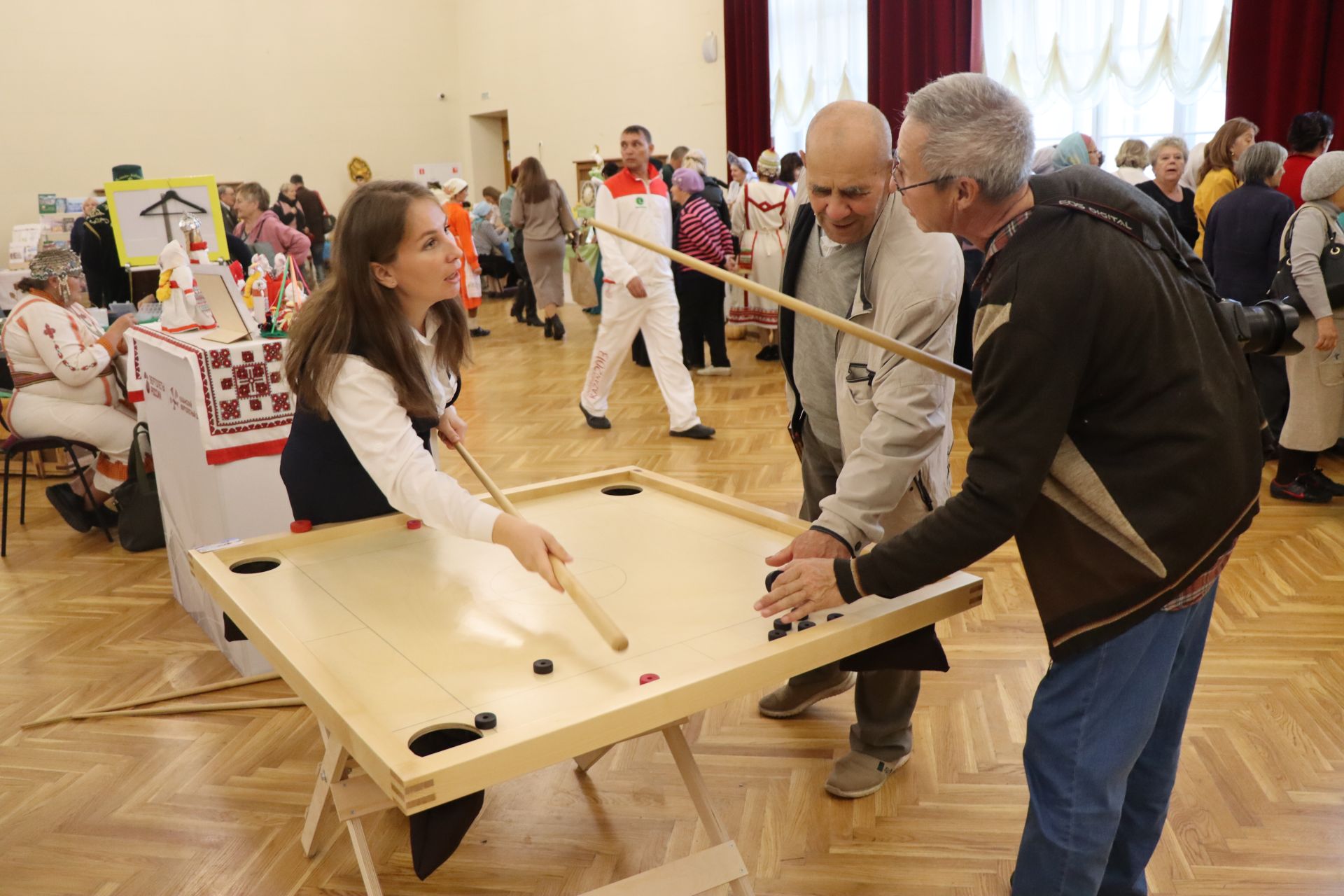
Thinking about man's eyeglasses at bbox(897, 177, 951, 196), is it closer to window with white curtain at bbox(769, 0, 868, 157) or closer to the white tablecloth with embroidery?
the white tablecloth with embroidery

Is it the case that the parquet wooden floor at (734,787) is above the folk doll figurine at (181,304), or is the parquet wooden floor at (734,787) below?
below

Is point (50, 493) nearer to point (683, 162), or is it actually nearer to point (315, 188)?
point (683, 162)

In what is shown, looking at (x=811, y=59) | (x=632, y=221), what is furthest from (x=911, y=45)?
(x=632, y=221)

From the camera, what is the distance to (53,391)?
4.63 m

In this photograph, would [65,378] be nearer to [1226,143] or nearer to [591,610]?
[591,610]

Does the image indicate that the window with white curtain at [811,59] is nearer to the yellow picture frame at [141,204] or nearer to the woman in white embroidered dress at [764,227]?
the woman in white embroidered dress at [764,227]

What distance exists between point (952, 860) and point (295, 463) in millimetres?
1695

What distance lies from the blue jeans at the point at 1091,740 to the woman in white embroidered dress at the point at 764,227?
600cm

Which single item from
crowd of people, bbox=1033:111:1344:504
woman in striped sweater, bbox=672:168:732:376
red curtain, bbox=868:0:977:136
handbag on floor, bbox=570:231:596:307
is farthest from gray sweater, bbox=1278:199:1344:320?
handbag on floor, bbox=570:231:596:307

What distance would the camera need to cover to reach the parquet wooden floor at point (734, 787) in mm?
2270

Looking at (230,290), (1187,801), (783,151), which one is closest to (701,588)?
(1187,801)

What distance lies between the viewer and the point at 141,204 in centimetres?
527

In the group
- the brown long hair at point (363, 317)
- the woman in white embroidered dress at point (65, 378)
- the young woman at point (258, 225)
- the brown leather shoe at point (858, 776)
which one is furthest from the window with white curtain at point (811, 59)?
the brown long hair at point (363, 317)

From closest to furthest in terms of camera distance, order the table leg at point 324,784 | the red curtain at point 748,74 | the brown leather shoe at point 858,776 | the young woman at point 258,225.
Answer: the table leg at point 324,784 < the brown leather shoe at point 858,776 < the young woman at point 258,225 < the red curtain at point 748,74
